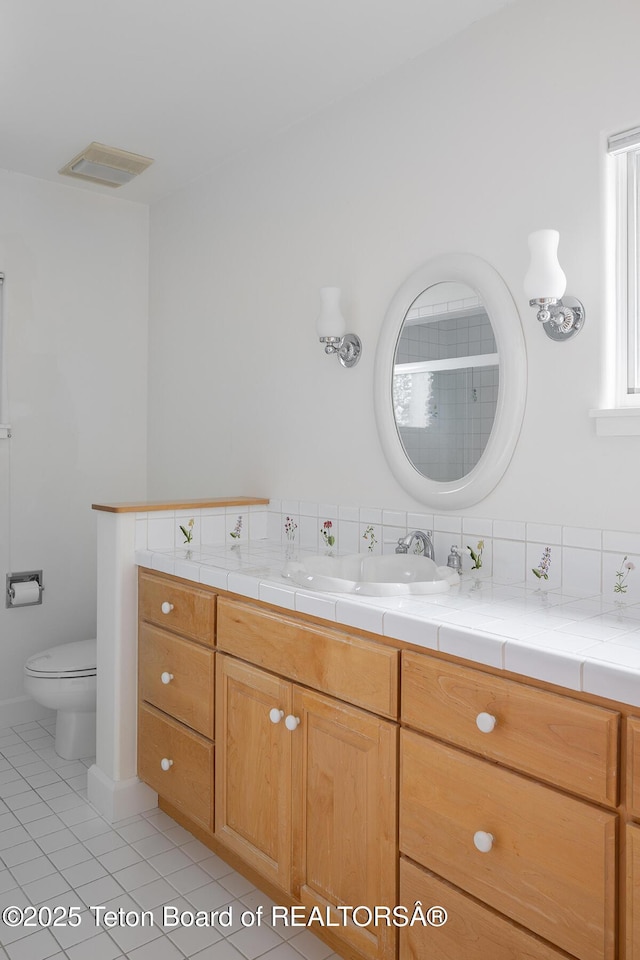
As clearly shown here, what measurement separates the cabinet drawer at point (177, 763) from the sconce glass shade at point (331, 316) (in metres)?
1.35

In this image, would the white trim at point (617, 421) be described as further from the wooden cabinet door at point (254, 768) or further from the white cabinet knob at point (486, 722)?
the wooden cabinet door at point (254, 768)

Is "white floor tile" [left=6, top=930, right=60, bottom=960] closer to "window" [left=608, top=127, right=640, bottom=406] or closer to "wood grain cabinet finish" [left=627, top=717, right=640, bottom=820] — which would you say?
"wood grain cabinet finish" [left=627, top=717, right=640, bottom=820]

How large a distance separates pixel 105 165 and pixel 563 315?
2.27m

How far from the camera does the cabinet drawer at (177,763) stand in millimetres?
2053

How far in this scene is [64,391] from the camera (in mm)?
3365

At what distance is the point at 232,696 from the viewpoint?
1.95 m

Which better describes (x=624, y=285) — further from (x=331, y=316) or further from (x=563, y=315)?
(x=331, y=316)

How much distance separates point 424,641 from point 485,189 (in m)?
1.30

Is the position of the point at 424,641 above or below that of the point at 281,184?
below

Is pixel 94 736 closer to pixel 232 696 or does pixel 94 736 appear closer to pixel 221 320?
pixel 232 696

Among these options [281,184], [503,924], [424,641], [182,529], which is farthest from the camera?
[281,184]

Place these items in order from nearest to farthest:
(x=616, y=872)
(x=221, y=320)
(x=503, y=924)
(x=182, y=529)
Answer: (x=616, y=872), (x=503, y=924), (x=182, y=529), (x=221, y=320)

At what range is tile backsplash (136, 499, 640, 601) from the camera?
1718 mm

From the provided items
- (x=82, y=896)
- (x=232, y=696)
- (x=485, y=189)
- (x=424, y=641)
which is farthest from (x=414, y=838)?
(x=485, y=189)
